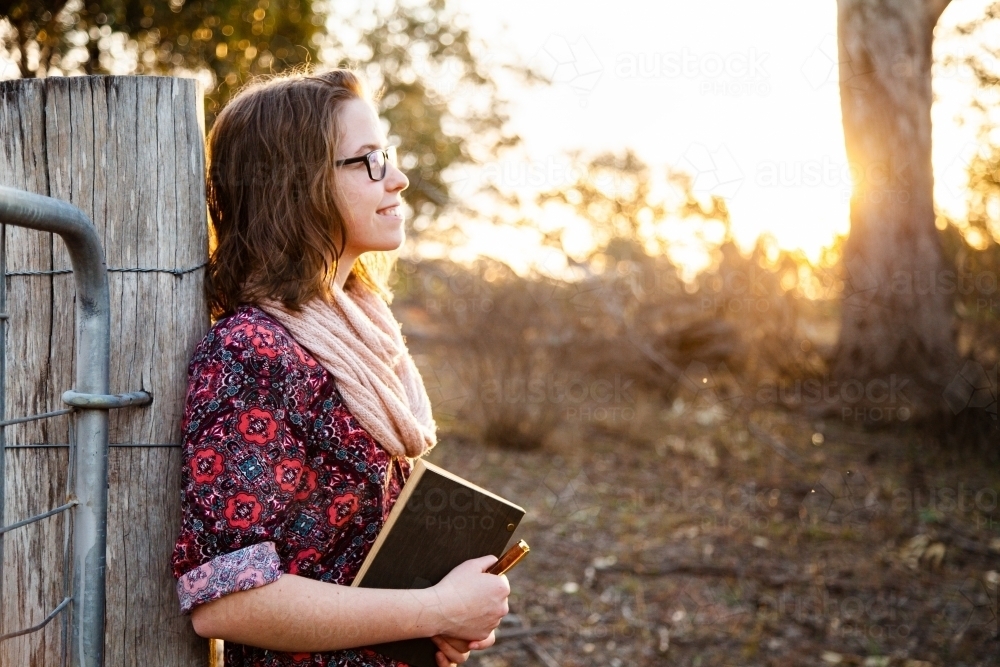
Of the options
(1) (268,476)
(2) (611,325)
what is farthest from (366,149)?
(2) (611,325)

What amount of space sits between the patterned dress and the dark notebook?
0.23 feet

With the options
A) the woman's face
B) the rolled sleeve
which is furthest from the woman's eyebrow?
the rolled sleeve

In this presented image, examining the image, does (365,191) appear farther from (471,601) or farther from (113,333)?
(471,601)

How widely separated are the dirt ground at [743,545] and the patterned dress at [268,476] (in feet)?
8.78

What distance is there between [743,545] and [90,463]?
4.70 m

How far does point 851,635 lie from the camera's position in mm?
4250

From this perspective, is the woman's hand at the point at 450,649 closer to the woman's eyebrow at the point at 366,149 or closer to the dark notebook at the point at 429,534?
the dark notebook at the point at 429,534

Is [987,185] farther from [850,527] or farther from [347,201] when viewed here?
[347,201]

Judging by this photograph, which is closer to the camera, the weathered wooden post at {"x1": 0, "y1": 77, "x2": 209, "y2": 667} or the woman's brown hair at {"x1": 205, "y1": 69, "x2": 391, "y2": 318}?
the weathered wooden post at {"x1": 0, "y1": 77, "x2": 209, "y2": 667}

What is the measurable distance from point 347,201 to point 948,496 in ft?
19.4

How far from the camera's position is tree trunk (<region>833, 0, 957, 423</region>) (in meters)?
7.89

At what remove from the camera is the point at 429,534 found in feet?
5.27

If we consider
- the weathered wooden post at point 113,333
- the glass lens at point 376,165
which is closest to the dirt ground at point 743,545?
the weathered wooden post at point 113,333

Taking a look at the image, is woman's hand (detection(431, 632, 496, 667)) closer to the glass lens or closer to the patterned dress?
the patterned dress
